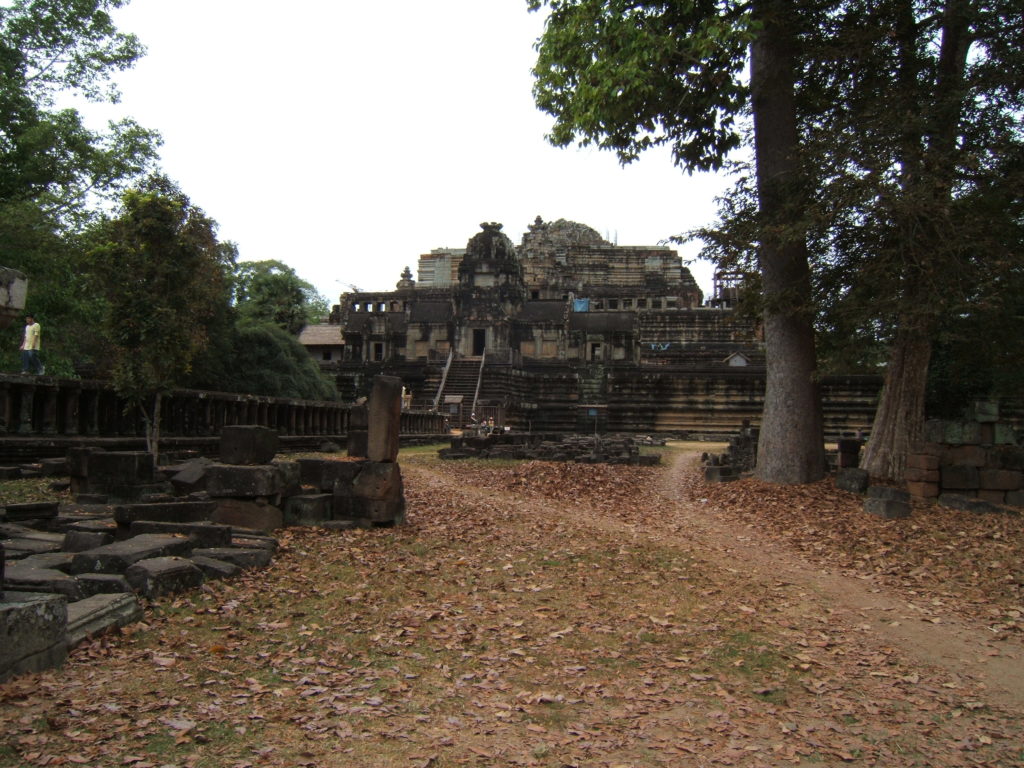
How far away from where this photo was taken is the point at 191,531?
7434mm

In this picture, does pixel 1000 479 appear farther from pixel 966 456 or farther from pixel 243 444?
pixel 243 444

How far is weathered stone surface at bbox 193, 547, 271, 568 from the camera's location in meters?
7.04

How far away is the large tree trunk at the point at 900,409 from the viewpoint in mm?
13188

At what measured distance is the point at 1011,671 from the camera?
5.44 m

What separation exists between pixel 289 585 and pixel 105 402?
37.6 feet

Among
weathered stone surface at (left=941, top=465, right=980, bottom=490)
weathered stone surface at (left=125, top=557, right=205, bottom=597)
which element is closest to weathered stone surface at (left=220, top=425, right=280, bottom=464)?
weathered stone surface at (left=125, top=557, right=205, bottom=597)

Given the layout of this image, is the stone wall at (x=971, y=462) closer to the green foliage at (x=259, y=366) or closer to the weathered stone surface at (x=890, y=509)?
the weathered stone surface at (x=890, y=509)

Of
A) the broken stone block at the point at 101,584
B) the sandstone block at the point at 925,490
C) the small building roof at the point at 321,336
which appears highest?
the small building roof at the point at 321,336

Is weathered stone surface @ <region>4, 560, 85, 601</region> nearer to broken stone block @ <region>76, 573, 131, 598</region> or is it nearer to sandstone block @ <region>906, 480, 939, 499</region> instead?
broken stone block @ <region>76, 573, 131, 598</region>

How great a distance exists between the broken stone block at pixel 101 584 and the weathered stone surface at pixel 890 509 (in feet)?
32.7

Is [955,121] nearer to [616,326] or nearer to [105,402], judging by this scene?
[105,402]

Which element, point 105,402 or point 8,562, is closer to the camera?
point 8,562

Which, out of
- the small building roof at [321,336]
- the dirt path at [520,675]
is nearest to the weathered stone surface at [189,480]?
the dirt path at [520,675]

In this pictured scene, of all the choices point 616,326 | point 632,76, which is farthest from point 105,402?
point 616,326
